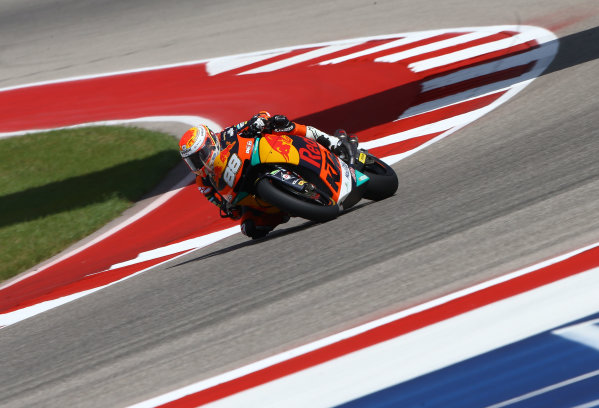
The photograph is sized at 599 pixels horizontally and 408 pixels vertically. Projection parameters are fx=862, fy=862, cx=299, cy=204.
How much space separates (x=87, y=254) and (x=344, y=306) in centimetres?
531

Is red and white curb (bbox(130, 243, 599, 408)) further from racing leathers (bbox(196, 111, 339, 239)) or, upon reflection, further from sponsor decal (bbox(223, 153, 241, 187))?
racing leathers (bbox(196, 111, 339, 239))

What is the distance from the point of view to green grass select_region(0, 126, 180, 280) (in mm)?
10203

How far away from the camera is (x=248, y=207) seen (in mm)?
7363

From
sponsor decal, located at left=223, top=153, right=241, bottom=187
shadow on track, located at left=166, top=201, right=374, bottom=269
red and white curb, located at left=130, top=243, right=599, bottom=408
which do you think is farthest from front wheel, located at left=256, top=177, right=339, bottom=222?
red and white curb, located at left=130, top=243, right=599, bottom=408

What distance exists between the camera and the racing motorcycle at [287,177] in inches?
272

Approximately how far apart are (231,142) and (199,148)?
1.17 ft

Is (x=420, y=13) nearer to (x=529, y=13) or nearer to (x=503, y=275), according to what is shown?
(x=529, y=13)

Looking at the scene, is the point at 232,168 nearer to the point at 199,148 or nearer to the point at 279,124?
the point at 199,148

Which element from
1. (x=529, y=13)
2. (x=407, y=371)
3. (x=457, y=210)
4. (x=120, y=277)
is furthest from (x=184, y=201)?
(x=529, y=13)

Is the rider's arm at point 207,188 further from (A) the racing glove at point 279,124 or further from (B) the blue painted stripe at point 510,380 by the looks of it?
(B) the blue painted stripe at point 510,380

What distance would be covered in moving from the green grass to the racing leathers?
3287 mm

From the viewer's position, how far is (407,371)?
13.4 ft

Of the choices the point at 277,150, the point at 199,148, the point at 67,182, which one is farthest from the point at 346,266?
the point at 67,182

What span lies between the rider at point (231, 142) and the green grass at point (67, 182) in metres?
3.35
